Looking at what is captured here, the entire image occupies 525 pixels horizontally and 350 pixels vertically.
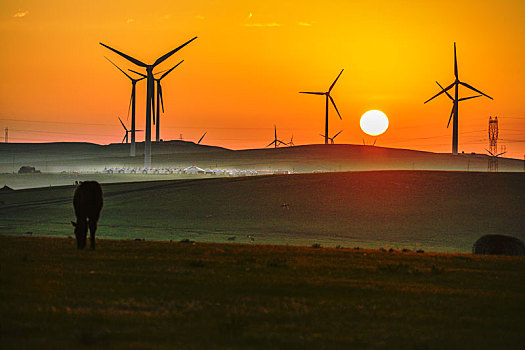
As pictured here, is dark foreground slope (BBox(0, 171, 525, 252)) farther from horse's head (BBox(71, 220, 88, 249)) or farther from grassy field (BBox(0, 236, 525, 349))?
grassy field (BBox(0, 236, 525, 349))

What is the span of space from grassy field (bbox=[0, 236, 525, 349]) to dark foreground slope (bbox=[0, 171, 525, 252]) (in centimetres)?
2416

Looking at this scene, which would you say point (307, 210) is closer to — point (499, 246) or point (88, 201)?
point (499, 246)

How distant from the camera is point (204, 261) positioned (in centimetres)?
1714

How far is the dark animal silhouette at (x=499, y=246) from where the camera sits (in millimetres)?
30188

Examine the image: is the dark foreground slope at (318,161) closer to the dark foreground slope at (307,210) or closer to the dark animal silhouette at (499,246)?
the dark foreground slope at (307,210)

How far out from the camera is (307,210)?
60.8 meters

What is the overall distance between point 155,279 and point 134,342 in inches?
196

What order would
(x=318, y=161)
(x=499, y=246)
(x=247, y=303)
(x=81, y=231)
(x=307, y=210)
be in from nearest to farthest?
1. (x=247, y=303)
2. (x=81, y=231)
3. (x=499, y=246)
4. (x=307, y=210)
5. (x=318, y=161)

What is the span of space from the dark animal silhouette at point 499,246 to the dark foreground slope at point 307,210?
9.60 meters

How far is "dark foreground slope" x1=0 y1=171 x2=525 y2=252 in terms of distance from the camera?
46.2m

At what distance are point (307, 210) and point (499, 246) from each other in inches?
1219

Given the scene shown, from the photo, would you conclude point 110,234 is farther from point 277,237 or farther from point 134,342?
point 134,342

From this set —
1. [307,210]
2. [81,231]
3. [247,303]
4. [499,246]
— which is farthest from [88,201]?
[307,210]

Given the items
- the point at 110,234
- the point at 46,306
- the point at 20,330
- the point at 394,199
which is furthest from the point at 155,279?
the point at 394,199
